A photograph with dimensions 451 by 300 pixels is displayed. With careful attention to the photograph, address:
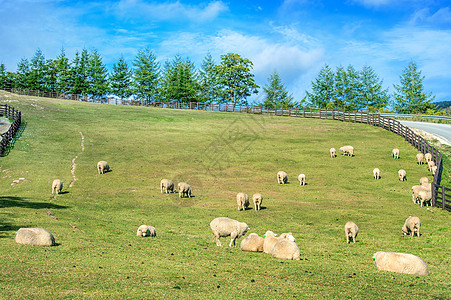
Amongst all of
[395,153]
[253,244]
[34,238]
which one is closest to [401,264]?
[253,244]

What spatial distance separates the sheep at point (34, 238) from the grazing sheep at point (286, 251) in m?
8.25

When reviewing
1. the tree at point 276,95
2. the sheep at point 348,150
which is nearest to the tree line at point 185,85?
the tree at point 276,95

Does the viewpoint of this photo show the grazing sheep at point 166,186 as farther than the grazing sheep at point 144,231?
Yes

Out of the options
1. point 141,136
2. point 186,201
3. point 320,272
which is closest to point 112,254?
point 320,272

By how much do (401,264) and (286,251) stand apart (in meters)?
3.87

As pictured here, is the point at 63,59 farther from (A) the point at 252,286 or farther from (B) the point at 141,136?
(A) the point at 252,286

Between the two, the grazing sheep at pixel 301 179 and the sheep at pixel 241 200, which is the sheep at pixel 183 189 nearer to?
the sheep at pixel 241 200

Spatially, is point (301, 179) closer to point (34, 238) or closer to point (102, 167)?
point (102, 167)

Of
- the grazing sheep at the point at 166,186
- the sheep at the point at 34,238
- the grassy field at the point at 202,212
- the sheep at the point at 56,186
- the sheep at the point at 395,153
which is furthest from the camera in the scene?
the sheep at the point at 395,153

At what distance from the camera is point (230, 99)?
10550 cm

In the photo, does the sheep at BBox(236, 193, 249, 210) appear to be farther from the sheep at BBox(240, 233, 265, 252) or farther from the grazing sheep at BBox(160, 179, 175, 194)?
the sheep at BBox(240, 233, 265, 252)

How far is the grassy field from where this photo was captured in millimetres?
10508

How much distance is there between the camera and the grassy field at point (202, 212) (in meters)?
10.5

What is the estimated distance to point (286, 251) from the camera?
46.2ft
